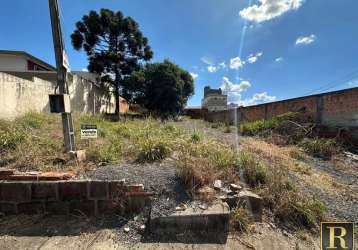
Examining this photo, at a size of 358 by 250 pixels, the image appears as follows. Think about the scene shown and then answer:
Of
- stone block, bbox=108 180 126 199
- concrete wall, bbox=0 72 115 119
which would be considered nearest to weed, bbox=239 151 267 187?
stone block, bbox=108 180 126 199

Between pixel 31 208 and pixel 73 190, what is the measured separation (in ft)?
1.86

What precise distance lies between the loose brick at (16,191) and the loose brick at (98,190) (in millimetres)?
757

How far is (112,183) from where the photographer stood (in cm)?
253

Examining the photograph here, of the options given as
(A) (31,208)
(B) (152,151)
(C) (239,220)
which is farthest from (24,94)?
(C) (239,220)

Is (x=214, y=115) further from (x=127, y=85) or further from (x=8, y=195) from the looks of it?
(x=8, y=195)

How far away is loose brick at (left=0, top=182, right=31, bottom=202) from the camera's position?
2.52 meters

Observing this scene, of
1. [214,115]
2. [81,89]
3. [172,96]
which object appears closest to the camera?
[81,89]

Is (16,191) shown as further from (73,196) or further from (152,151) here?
(152,151)

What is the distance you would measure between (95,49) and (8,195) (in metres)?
15.6

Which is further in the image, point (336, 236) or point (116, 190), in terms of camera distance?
point (116, 190)

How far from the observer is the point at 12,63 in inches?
548

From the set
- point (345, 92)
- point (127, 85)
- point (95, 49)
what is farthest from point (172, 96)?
point (345, 92)

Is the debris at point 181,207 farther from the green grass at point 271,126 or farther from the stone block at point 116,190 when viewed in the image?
the green grass at point 271,126

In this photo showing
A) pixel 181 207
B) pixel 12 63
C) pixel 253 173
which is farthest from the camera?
pixel 12 63
